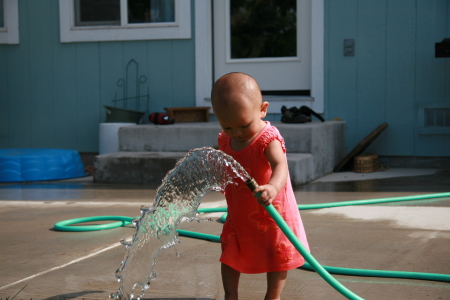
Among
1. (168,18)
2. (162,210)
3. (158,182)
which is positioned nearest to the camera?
(162,210)

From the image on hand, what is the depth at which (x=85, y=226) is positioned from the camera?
4434mm

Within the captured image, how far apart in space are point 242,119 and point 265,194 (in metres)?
0.36

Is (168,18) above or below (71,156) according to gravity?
above

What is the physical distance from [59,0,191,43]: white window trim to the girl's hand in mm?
6164

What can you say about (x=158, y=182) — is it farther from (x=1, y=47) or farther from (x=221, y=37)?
(x=1, y=47)

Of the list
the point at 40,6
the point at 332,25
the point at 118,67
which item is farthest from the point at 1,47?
the point at 332,25

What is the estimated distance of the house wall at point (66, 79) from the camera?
333 inches

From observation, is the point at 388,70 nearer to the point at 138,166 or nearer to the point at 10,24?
the point at 138,166

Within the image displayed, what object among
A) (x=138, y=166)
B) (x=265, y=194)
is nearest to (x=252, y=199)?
(x=265, y=194)

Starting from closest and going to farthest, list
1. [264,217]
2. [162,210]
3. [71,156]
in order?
[264,217], [162,210], [71,156]

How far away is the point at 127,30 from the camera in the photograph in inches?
336

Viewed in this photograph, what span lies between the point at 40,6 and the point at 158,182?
3655 millimetres

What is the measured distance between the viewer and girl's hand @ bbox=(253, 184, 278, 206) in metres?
2.38

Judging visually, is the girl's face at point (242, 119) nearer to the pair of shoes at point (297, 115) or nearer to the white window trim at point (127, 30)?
the pair of shoes at point (297, 115)
